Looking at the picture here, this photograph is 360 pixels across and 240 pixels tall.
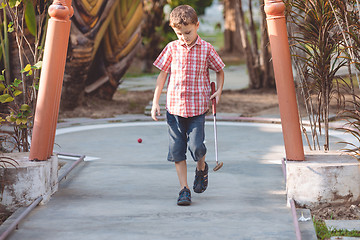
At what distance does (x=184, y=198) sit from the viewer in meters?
5.41

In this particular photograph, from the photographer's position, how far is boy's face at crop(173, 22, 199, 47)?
5.35m

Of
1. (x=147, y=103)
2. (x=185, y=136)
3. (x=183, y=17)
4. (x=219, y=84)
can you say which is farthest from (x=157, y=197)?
(x=147, y=103)

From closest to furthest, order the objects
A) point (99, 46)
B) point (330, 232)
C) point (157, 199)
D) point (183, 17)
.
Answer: point (330, 232) → point (183, 17) → point (157, 199) → point (99, 46)

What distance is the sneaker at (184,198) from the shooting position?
212 inches

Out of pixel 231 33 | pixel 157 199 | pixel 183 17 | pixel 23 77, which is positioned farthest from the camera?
pixel 231 33

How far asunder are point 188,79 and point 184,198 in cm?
99

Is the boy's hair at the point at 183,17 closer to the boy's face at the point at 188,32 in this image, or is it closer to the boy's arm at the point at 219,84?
the boy's face at the point at 188,32

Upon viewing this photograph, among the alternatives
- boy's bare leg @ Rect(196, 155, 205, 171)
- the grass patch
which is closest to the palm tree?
boy's bare leg @ Rect(196, 155, 205, 171)

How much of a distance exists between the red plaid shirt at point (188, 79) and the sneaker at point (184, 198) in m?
0.63

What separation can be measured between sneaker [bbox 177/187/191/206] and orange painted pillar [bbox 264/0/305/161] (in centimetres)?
89

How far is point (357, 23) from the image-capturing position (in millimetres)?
5383

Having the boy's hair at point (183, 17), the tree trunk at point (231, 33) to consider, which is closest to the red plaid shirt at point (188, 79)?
the boy's hair at point (183, 17)

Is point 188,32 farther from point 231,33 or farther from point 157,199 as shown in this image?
point 231,33

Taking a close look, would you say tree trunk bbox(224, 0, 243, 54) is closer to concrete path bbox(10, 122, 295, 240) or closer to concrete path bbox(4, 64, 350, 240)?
concrete path bbox(4, 64, 350, 240)
